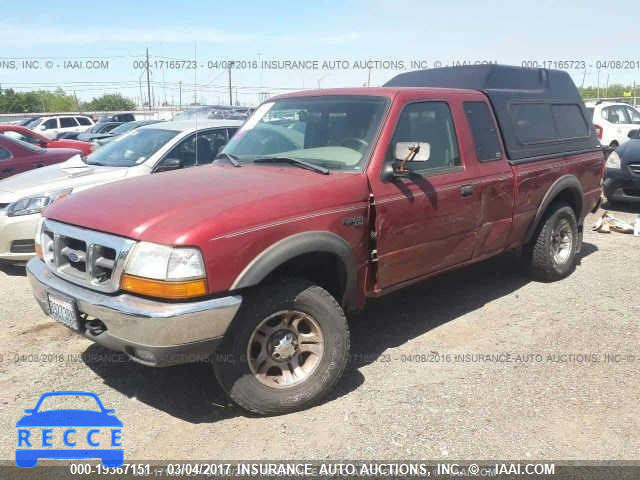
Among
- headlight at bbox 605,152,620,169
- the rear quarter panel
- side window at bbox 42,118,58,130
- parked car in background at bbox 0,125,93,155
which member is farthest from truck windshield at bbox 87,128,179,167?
side window at bbox 42,118,58,130

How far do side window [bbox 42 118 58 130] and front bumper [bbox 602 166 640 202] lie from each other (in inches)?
923

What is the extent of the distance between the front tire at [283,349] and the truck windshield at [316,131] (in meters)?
1.04

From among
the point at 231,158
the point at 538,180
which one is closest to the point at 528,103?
the point at 538,180

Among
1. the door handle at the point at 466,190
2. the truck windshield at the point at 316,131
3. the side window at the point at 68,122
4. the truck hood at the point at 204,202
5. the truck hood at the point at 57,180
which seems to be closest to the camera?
the truck hood at the point at 204,202

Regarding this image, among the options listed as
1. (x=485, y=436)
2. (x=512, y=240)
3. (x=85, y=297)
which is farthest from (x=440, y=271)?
(x=85, y=297)

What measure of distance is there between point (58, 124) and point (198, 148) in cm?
2203

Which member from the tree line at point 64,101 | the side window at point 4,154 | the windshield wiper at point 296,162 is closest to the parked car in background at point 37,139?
the side window at point 4,154

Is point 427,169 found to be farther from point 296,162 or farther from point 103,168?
point 103,168

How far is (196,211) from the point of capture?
3145 millimetres

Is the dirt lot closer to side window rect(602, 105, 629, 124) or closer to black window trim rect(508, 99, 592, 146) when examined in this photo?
black window trim rect(508, 99, 592, 146)

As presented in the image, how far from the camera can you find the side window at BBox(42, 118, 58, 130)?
83.3 ft

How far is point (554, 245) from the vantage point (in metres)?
5.93

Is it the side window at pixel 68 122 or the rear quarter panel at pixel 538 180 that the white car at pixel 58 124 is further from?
the rear quarter panel at pixel 538 180

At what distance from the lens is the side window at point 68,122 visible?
26.2 m
